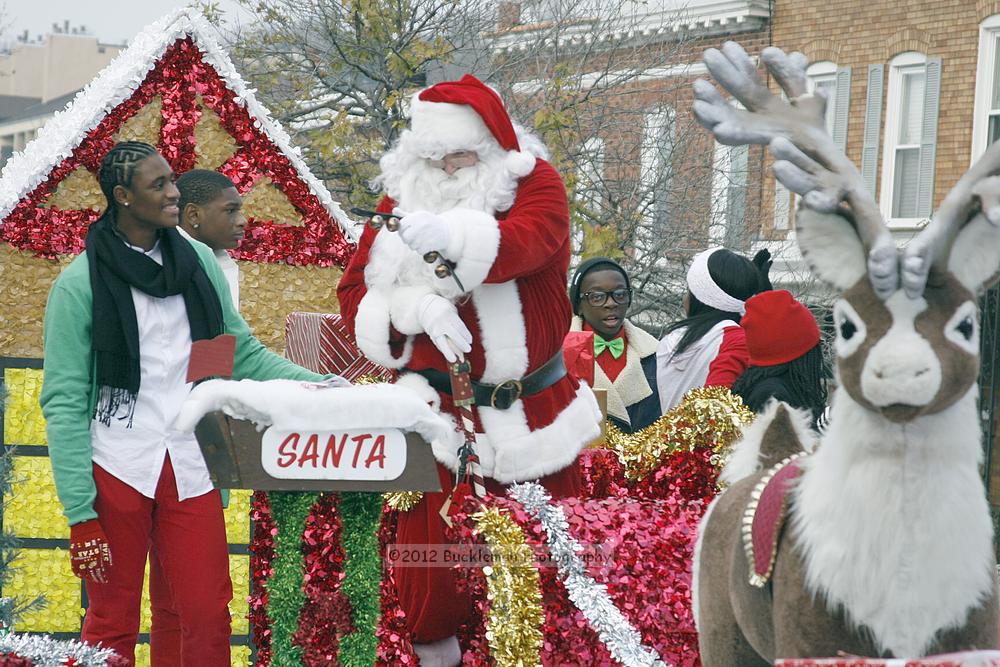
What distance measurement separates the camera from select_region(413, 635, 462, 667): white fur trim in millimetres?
4555

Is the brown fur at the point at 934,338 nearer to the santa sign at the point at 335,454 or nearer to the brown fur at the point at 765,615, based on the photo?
the brown fur at the point at 765,615

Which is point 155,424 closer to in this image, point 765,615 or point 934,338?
point 765,615

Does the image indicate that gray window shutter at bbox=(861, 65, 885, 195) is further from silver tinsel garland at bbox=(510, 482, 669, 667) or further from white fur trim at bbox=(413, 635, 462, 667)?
silver tinsel garland at bbox=(510, 482, 669, 667)

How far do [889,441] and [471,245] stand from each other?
1902 mm

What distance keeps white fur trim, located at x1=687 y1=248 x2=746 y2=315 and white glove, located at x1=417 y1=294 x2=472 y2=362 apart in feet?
8.37

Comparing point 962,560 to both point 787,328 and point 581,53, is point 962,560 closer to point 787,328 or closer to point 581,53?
point 787,328

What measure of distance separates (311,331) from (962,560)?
351cm

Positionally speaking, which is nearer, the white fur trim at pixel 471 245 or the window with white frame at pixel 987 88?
the white fur trim at pixel 471 245

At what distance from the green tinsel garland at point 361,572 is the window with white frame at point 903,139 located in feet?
50.7

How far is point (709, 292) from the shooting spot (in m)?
6.68

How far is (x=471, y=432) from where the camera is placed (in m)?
4.44

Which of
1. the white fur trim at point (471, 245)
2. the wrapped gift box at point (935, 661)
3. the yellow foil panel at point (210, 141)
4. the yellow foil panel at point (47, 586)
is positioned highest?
the yellow foil panel at point (210, 141)

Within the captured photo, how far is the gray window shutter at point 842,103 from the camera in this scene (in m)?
18.8

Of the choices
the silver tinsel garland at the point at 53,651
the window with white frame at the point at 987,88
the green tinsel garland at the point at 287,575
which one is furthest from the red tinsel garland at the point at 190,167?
the window with white frame at the point at 987,88
